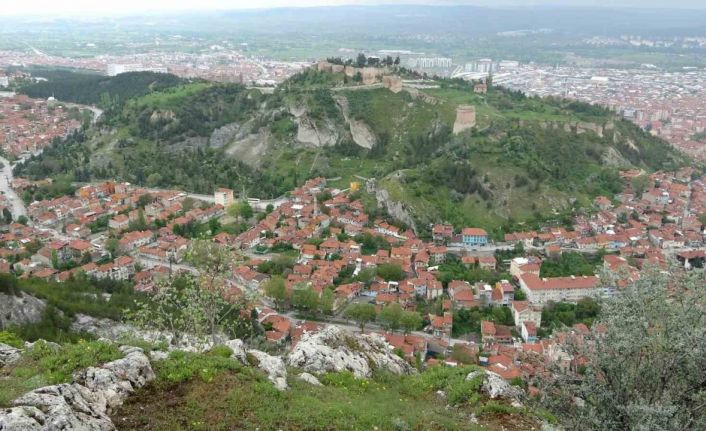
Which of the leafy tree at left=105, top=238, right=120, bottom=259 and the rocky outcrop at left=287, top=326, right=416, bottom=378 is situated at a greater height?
the rocky outcrop at left=287, top=326, right=416, bottom=378

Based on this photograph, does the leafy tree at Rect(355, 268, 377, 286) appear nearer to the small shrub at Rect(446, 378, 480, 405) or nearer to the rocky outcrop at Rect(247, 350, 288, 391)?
the rocky outcrop at Rect(247, 350, 288, 391)

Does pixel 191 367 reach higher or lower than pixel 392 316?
higher

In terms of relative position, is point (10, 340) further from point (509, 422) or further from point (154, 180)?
point (154, 180)

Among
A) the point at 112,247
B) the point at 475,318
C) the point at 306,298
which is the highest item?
the point at 306,298

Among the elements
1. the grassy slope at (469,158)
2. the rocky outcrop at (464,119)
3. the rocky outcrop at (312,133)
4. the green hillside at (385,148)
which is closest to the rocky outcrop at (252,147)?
the green hillside at (385,148)

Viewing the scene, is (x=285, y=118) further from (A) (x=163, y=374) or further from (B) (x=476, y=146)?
(A) (x=163, y=374)

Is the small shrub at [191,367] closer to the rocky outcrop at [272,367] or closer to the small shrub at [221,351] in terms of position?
the small shrub at [221,351]

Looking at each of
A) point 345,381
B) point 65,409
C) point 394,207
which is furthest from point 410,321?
point 65,409

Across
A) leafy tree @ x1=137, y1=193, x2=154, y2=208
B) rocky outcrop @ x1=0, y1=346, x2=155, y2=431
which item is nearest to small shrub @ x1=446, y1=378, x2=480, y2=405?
rocky outcrop @ x1=0, y1=346, x2=155, y2=431
